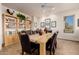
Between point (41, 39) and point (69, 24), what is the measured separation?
629 mm

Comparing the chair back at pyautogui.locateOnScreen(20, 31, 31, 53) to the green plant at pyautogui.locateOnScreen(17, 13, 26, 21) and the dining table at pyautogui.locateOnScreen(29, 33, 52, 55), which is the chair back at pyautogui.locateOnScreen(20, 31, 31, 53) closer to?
the dining table at pyautogui.locateOnScreen(29, 33, 52, 55)

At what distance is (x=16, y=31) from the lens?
238 cm

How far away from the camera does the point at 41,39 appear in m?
2.31

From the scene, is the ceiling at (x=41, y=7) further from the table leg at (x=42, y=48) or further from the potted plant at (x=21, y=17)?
the table leg at (x=42, y=48)

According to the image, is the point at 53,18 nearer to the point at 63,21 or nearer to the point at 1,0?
the point at 63,21

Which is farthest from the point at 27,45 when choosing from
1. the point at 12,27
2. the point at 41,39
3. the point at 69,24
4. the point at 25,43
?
the point at 69,24

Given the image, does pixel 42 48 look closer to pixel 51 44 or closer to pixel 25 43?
pixel 51 44

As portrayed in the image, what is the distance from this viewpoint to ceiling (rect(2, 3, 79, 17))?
225 cm

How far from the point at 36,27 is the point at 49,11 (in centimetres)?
40

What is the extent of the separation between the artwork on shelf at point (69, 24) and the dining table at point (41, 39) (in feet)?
1.16

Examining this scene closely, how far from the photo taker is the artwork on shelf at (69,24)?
92.4 inches

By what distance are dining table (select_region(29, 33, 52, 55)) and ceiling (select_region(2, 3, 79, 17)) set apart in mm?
420

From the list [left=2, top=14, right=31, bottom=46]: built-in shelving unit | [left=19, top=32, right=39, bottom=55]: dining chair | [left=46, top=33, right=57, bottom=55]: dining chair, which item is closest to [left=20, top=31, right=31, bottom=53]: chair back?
[left=19, top=32, right=39, bottom=55]: dining chair

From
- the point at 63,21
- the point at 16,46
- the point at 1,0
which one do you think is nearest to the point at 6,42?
the point at 16,46
